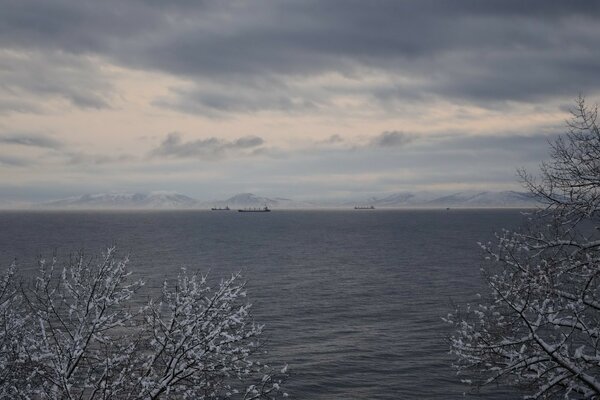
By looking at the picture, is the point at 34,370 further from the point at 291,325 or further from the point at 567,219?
the point at 291,325

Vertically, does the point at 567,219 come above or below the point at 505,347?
above

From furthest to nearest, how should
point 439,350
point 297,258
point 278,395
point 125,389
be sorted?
point 297,258 → point 439,350 → point 278,395 → point 125,389

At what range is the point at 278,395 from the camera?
3222 cm

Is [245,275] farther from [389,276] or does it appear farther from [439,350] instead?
[439,350]

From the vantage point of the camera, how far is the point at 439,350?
1651 inches

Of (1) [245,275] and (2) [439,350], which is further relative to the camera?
(1) [245,275]

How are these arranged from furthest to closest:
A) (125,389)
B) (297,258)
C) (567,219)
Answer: (297,258) < (125,389) < (567,219)

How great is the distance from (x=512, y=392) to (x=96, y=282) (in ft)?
91.2

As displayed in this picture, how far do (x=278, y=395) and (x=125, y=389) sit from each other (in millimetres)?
16089

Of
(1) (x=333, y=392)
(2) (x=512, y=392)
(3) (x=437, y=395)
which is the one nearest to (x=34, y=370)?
(1) (x=333, y=392)

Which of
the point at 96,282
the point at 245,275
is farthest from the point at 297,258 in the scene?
the point at 96,282

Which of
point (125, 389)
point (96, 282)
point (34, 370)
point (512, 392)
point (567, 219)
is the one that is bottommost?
point (512, 392)

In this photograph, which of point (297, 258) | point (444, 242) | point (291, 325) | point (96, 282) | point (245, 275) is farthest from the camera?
point (444, 242)

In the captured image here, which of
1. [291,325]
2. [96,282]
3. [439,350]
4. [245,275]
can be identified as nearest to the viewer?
[96,282]
